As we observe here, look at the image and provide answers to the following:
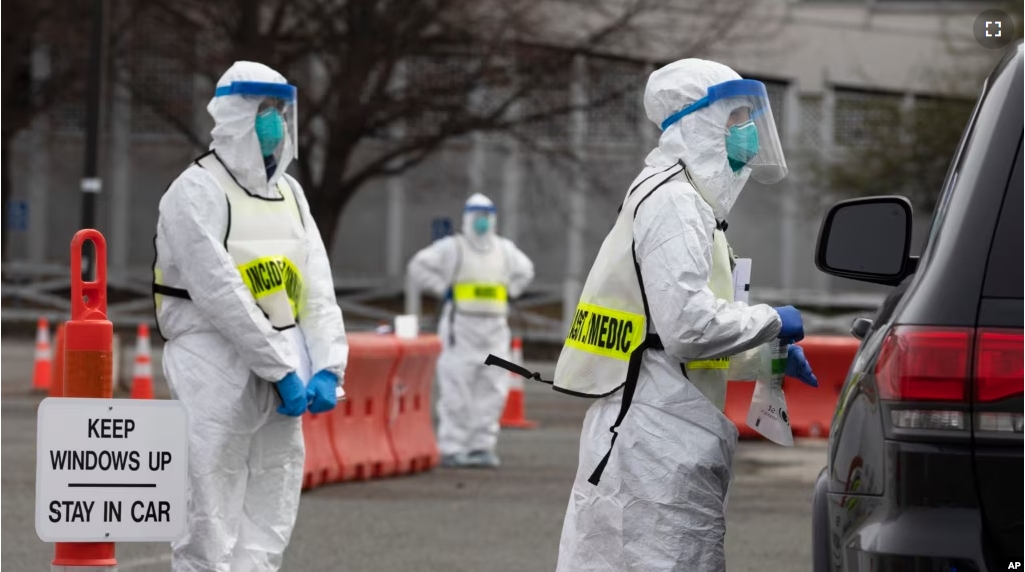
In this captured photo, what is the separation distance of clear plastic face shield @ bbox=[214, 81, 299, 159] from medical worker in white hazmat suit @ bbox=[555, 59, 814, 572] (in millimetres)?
1714

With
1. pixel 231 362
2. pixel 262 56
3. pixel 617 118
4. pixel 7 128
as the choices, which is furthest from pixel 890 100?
pixel 231 362

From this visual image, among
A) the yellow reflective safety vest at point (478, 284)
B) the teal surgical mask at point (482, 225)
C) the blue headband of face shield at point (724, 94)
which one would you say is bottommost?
the yellow reflective safety vest at point (478, 284)

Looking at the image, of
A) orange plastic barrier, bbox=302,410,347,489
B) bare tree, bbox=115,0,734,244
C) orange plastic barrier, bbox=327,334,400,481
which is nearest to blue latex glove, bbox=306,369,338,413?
orange plastic barrier, bbox=302,410,347,489

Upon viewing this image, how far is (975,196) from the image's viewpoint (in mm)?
3785

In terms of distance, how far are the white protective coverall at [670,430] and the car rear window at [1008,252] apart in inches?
47.7

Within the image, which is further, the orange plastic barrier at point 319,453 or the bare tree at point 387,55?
the bare tree at point 387,55

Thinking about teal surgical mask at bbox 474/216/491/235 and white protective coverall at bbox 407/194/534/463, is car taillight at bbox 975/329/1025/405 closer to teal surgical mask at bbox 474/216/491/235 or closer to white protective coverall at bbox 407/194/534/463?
white protective coverall at bbox 407/194/534/463

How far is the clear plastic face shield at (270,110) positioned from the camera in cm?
647

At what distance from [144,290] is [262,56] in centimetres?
706

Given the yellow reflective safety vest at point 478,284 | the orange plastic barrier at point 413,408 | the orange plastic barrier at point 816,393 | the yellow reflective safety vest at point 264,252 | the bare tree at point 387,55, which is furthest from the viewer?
the bare tree at point 387,55

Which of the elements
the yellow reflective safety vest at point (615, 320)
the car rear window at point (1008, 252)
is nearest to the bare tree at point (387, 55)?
the yellow reflective safety vest at point (615, 320)

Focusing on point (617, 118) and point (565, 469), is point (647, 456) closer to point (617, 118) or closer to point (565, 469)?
point (565, 469)

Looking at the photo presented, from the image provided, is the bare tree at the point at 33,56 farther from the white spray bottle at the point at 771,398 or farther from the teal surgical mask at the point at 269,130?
the white spray bottle at the point at 771,398

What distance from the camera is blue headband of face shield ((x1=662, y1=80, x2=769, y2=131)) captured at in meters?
5.16
